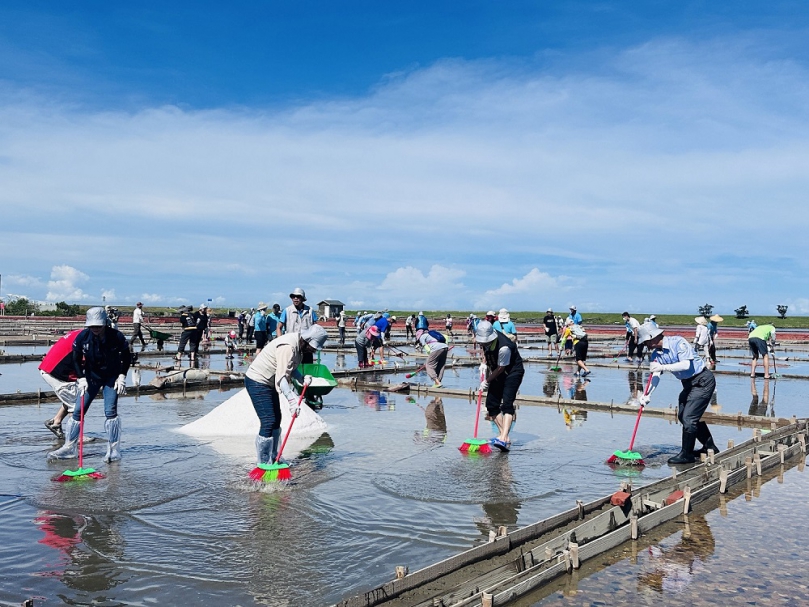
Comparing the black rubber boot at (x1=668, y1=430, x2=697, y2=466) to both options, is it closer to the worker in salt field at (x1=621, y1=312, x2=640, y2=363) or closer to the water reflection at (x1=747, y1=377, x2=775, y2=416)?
the worker in salt field at (x1=621, y1=312, x2=640, y2=363)

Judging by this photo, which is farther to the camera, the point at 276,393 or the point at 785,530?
the point at 276,393

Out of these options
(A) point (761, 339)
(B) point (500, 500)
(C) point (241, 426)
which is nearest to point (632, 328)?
(A) point (761, 339)

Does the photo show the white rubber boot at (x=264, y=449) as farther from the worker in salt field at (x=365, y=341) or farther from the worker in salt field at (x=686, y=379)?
the worker in salt field at (x=365, y=341)

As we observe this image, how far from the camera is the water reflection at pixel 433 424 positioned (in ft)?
33.7

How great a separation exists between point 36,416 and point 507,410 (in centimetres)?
751

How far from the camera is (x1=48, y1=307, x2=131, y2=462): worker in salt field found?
8008mm

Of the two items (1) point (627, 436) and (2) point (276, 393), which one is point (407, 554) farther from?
(1) point (627, 436)

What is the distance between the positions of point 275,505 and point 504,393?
3.60 m

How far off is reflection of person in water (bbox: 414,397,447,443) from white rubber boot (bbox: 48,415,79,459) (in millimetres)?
4443

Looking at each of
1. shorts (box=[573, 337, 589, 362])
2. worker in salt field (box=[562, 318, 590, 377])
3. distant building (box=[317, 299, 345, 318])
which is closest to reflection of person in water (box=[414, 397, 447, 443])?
→ worker in salt field (box=[562, 318, 590, 377])

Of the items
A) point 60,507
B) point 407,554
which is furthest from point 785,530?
point 60,507

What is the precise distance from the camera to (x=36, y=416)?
11.5m

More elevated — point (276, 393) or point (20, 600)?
point (276, 393)

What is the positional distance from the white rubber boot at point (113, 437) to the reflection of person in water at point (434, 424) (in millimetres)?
4032
